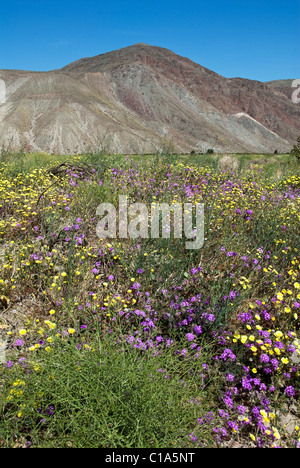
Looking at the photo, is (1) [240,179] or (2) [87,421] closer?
(2) [87,421]

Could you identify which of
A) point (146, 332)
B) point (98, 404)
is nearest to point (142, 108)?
point (146, 332)

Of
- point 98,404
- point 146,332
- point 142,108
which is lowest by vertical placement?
point 98,404

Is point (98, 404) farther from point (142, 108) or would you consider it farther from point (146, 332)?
point (142, 108)

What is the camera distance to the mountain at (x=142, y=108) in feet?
198

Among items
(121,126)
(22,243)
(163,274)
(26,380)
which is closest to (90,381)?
(26,380)

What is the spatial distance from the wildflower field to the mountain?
30408 mm

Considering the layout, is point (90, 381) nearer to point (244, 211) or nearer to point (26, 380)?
point (26, 380)

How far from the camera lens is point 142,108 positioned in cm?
9106

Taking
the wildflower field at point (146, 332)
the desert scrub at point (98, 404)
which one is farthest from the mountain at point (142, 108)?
the desert scrub at point (98, 404)

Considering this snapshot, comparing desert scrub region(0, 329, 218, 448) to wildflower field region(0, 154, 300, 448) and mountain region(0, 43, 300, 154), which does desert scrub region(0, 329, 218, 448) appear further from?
mountain region(0, 43, 300, 154)

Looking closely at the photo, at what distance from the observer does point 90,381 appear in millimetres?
1966

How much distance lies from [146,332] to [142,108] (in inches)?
3802

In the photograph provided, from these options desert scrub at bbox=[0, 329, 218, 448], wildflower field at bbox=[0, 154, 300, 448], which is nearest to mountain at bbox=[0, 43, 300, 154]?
wildflower field at bbox=[0, 154, 300, 448]
